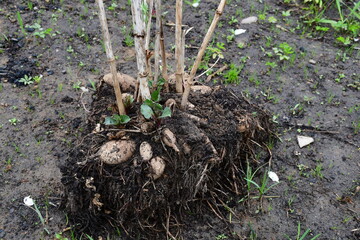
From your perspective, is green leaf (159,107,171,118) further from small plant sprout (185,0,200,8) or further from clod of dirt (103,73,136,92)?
small plant sprout (185,0,200,8)

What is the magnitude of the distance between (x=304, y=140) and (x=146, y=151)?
1.31 metres

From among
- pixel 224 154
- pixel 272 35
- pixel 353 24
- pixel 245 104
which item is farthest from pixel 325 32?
pixel 224 154

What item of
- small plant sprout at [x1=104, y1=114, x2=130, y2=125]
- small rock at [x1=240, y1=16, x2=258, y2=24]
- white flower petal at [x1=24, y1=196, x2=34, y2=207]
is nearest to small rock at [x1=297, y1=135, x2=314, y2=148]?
small plant sprout at [x1=104, y1=114, x2=130, y2=125]

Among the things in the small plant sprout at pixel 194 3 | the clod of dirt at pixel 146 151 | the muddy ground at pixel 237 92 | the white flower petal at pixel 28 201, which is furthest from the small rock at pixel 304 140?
the small plant sprout at pixel 194 3

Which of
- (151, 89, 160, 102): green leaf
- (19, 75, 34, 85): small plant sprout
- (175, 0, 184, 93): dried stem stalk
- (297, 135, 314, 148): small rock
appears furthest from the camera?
(19, 75, 34, 85): small plant sprout

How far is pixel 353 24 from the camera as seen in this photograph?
12.9 feet

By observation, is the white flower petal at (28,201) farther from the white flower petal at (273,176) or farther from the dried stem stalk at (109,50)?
the white flower petal at (273,176)

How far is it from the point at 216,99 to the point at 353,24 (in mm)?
2334

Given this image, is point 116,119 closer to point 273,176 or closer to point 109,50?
point 109,50

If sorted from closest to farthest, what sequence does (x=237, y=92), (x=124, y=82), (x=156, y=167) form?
(x=156, y=167) → (x=124, y=82) → (x=237, y=92)

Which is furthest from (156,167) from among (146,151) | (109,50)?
(109,50)

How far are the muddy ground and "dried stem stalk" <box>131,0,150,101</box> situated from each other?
1.23ft

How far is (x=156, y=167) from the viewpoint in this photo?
2039 mm

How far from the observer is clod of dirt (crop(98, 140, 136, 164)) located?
2.04 m
